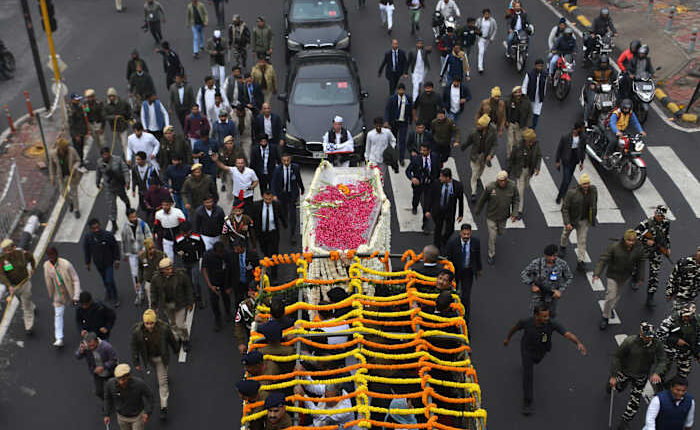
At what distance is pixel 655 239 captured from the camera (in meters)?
13.1

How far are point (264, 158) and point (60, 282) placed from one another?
16.0 ft

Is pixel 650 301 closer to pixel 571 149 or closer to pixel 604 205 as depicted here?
pixel 604 205

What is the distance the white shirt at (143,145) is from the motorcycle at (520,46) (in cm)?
1065

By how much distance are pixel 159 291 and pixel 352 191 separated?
3429 mm

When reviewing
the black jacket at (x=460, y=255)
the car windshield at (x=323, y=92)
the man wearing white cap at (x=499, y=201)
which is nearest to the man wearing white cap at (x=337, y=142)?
the car windshield at (x=323, y=92)

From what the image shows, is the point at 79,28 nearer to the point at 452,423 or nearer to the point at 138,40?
the point at 138,40

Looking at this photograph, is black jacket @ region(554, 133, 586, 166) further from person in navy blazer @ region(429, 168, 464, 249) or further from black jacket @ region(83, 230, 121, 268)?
black jacket @ region(83, 230, 121, 268)

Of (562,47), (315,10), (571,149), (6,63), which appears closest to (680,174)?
(571,149)

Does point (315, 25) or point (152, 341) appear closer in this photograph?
point (152, 341)

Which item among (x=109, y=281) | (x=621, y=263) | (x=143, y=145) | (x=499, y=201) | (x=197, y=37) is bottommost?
(x=109, y=281)

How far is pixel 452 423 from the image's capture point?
885 cm

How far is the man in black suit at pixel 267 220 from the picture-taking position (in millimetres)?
13680

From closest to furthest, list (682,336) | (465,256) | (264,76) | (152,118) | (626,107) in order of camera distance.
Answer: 1. (682,336)
2. (465,256)
3. (626,107)
4. (152,118)
5. (264,76)

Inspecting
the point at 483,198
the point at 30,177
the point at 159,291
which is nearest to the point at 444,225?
the point at 483,198
